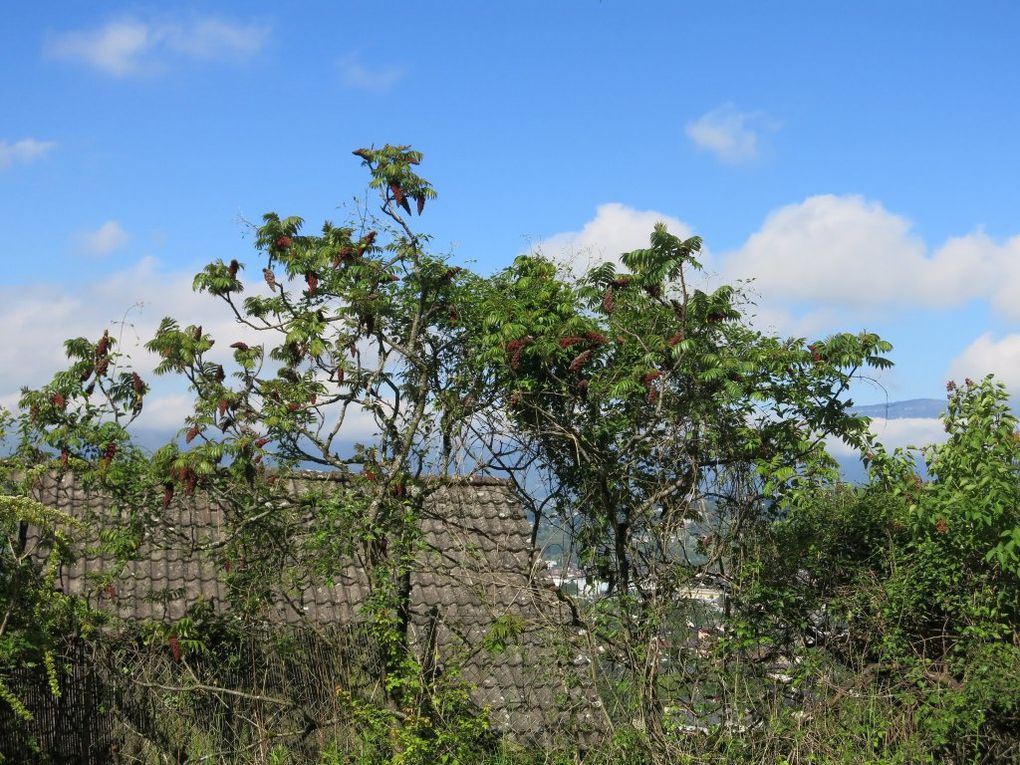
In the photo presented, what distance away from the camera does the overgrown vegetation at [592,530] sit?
25.4 ft

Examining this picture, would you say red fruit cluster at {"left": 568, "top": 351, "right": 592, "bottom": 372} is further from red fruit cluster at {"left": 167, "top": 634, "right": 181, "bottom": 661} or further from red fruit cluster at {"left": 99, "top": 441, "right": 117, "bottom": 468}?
red fruit cluster at {"left": 99, "top": 441, "right": 117, "bottom": 468}

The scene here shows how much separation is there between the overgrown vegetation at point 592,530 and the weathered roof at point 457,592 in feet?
0.61

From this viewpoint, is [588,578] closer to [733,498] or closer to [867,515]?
[733,498]

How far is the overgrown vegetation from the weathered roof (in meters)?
0.19

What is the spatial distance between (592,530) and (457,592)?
11.7ft

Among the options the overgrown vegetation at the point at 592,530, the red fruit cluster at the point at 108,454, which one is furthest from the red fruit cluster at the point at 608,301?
the red fruit cluster at the point at 108,454

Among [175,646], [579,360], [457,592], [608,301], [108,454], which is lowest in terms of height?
[175,646]

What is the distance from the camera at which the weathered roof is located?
25.9ft

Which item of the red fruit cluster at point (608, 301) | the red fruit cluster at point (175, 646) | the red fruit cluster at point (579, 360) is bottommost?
the red fruit cluster at point (175, 646)

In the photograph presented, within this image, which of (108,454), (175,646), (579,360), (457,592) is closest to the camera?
(579,360)

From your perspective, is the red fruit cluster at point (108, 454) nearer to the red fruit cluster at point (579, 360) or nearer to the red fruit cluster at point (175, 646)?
the red fruit cluster at point (175, 646)

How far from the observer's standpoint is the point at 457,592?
11.6 m

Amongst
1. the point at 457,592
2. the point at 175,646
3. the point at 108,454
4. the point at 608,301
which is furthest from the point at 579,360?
the point at 457,592

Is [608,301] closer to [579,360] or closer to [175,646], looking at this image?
[579,360]
